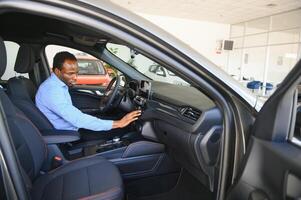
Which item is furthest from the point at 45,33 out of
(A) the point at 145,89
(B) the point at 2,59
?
(B) the point at 2,59

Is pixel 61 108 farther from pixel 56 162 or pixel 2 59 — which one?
pixel 2 59

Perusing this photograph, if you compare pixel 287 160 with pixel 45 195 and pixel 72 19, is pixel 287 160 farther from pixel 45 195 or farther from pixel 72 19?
pixel 45 195

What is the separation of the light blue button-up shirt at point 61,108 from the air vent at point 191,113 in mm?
688

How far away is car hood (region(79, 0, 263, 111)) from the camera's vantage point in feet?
3.48

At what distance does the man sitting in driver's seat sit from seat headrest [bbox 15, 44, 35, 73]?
1.11 feet

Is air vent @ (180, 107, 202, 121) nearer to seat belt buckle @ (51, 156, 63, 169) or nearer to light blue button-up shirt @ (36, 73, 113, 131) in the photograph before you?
light blue button-up shirt @ (36, 73, 113, 131)

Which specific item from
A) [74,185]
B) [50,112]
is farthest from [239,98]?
[50,112]

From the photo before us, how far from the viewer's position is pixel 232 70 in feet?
49.5

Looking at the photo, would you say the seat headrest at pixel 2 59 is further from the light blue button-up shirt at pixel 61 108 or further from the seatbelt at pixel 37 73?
the seatbelt at pixel 37 73

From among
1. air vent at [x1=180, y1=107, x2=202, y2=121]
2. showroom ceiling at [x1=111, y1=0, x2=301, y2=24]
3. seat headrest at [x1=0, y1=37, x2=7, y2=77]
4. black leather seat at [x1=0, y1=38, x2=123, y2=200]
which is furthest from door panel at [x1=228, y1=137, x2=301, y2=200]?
showroom ceiling at [x1=111, y1=0, x2=301, y2=24]

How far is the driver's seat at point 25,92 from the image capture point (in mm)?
2105

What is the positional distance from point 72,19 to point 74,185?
107cm

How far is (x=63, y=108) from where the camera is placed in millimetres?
2273

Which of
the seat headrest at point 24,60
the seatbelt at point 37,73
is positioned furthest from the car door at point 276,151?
the seatbelt at point 37,73
